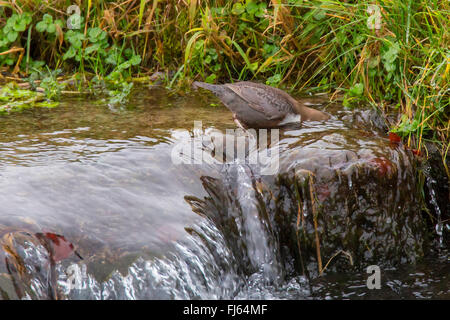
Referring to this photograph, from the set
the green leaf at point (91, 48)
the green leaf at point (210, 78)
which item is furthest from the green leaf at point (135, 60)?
the green leaf at point (210, 78)

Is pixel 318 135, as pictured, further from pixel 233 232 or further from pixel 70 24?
pixel 70 24

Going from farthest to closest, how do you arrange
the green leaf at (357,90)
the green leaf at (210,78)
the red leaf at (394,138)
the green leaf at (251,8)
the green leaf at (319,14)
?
the green leaf at (210,78) → the green leaf at (251,8) → the green leaf at (319,14) → the green leaf at (357,90) → the red leaf at (394,138)

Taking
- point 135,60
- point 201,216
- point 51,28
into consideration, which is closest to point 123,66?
point 135,60

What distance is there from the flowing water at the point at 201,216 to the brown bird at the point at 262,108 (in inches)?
5.3

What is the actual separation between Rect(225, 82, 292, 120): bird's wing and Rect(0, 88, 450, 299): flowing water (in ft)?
0.57

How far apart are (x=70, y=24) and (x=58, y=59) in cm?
39


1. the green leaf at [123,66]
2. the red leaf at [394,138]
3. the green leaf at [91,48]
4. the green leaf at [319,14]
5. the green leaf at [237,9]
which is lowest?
the red leaf at [394,138]

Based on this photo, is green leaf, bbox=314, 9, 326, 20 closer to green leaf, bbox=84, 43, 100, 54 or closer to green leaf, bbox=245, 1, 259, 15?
green leaf, bbox=245, 1, 259, 15

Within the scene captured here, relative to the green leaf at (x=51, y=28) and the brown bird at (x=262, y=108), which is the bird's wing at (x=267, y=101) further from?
the green leaf at (x=51, y=28)

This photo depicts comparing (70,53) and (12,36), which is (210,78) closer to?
(70,53)

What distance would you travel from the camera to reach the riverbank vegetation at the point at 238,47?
4648mm

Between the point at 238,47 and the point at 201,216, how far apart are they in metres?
2.61

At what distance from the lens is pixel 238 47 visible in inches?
223

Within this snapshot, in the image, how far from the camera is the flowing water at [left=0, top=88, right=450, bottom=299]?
9.70 ft
